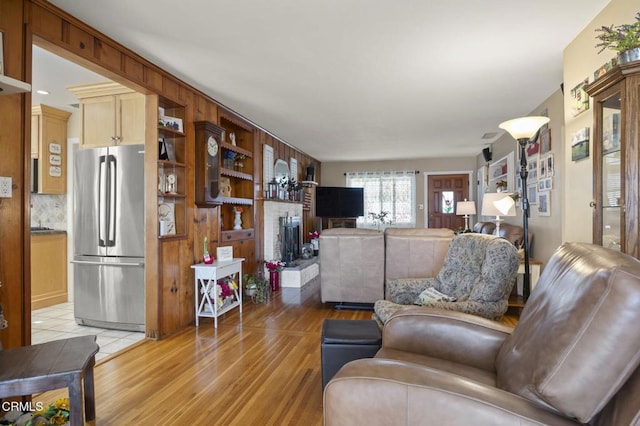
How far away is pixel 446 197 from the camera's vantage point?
8.41 metres

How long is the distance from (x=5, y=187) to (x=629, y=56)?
3.20 metres

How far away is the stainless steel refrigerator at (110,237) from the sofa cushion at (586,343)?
3.25m

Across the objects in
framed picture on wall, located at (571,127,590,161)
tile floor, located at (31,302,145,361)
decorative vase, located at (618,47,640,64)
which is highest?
decorative vase, located at (618,47,640,64)

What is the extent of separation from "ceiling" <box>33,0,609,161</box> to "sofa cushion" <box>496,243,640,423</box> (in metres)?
1.90

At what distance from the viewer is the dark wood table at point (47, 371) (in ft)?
4.77

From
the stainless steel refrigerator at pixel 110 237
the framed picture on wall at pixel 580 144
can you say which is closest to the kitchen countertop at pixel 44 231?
the stainless steel refrigerator at pixel 110 237

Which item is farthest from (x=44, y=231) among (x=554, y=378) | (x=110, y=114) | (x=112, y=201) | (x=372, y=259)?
(x=554, y=378)

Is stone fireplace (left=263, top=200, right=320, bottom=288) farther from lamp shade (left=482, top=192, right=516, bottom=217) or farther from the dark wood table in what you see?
the dark wood table

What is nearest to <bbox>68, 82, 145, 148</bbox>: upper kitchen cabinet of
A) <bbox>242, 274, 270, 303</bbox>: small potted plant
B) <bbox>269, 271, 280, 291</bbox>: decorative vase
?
<bbox>242, 274, 270, 303</bbox>: small potted plant

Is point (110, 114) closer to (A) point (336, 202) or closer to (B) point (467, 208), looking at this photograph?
(A) point (336, 202)

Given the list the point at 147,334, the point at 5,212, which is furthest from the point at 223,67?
the point at 147,334

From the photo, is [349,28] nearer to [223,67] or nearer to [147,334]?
[223,67]

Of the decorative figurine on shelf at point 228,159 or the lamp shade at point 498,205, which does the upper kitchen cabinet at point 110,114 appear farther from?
the lamp shade at point 498,205

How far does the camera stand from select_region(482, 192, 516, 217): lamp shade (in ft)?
12.6
